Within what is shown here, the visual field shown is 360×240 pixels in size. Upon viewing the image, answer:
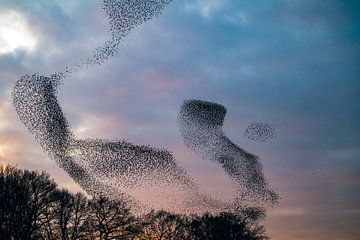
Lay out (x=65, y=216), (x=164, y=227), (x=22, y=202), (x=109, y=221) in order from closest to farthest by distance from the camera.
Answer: (x=22, y=202) < (x=65, y=216) < (x=109, y=221) < (x=164, y=227)

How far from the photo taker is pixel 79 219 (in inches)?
2028

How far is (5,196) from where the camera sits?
134 ft

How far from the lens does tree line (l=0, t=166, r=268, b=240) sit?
137ft

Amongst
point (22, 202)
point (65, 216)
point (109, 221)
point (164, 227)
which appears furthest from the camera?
point (164, 227)

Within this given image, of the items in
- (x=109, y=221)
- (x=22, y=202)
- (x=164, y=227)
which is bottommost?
(x=22, y=202)

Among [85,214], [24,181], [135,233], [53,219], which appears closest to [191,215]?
[135,233]

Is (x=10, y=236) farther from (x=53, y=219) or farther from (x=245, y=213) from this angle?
(x=245, y=213)

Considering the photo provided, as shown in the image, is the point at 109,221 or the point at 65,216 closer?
the point at 65,216

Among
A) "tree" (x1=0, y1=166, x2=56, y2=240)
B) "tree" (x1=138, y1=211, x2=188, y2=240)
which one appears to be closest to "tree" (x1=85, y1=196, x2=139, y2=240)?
"tree" (x1=0, y1=166, x2=56, y2=240)

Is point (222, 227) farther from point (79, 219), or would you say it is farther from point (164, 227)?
point (79, 219)

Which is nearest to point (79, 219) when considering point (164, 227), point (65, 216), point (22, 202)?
point (65, 216)

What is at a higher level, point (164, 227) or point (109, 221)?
point (164, 227)

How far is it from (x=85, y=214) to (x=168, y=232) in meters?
22.9

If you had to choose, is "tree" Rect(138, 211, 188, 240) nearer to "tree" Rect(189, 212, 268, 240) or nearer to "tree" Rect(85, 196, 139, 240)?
"tree" Rect(189, 212, 268, 240)
